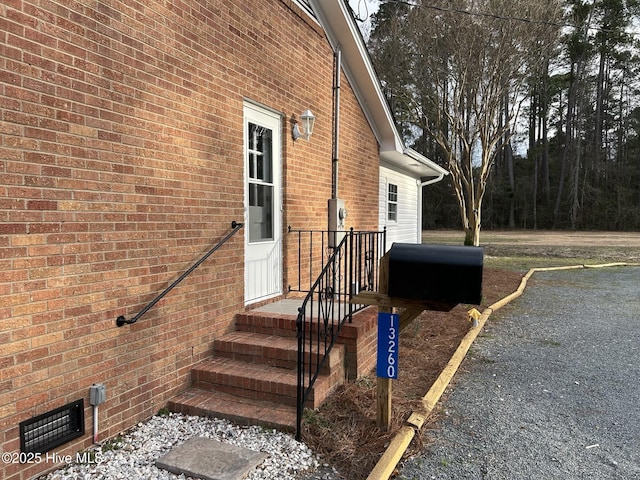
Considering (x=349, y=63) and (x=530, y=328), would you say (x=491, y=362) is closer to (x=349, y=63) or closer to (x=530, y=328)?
(x=530, y=328)

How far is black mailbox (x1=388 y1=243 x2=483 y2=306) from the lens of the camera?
2.79m

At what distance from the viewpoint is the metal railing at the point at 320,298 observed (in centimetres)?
341

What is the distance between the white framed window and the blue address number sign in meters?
7.48

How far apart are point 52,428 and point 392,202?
9.08 metres

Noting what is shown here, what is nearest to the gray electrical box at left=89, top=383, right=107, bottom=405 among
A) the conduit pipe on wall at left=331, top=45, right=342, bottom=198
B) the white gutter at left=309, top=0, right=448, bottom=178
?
the conduit pipe on wall at left=331, top=45, right=342, bottom=198

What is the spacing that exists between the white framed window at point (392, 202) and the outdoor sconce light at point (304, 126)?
5.09 m

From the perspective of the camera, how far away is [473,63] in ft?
39.0

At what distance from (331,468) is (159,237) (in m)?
2.15

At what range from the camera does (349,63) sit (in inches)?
277

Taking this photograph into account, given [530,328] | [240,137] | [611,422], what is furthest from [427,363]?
[240,137]

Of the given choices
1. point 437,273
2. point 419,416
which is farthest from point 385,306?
point 419,416

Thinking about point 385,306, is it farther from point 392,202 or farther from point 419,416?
point 392,202

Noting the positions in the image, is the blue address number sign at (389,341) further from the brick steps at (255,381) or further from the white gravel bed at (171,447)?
the white gravel bed at (171,447)

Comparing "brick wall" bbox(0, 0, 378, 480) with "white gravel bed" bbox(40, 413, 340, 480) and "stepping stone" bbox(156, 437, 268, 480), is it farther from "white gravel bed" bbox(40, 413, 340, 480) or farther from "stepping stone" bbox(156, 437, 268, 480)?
"stepping stone" bbox(156, 437, 268, 480)
